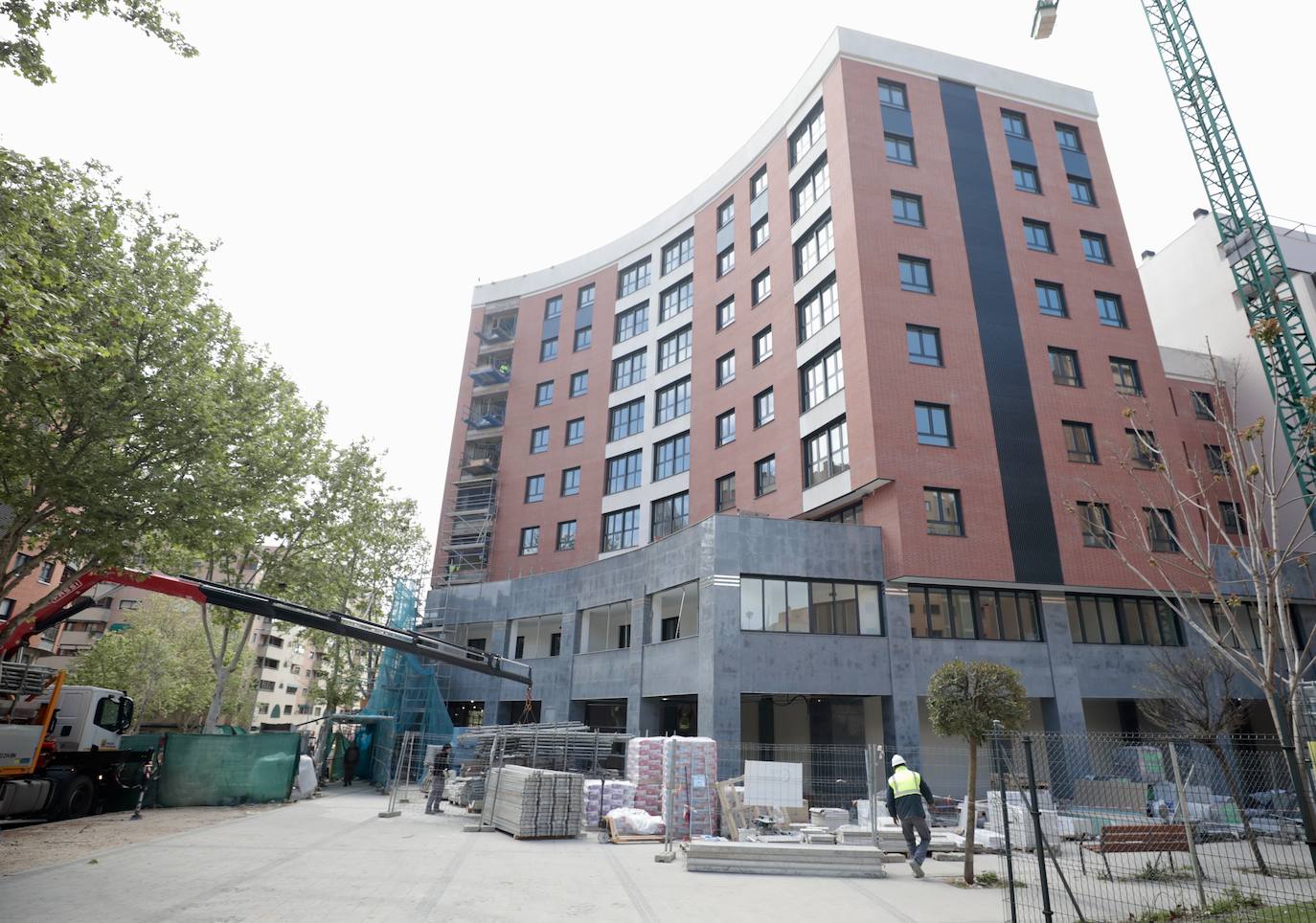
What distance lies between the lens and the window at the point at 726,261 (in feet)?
124

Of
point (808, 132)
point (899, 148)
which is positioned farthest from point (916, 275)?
point (808, 132)

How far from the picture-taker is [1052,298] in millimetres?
31109

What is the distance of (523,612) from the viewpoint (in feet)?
120

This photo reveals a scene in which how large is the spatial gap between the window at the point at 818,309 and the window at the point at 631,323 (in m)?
13.3

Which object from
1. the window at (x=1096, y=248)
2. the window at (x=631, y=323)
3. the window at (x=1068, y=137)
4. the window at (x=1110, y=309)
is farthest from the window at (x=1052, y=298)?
the window at (x=631, y=323)

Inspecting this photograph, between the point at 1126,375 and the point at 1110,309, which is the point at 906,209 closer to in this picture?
the point at 1110,309

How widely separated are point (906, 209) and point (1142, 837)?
80.7 ft

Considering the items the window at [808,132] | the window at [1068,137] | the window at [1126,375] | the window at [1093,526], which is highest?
the window at [1068,137]

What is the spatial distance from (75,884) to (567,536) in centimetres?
3084

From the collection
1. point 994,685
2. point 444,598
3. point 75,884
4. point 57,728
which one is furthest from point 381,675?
point 994,685

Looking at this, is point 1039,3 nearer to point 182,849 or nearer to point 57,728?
point 182,849

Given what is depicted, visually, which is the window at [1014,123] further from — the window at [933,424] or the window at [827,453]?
the window at [827,453]

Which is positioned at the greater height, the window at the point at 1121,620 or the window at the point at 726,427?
the window at the point at 726,427

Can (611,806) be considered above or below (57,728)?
below
